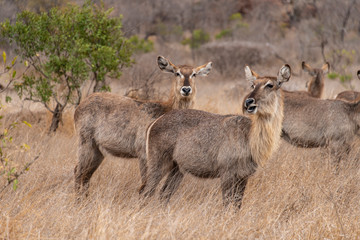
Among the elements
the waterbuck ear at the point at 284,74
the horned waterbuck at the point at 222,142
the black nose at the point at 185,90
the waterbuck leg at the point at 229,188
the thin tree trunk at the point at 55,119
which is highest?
the waterbuck ear at the point at 284,74

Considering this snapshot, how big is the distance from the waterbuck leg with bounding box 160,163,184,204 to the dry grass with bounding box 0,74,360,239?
0.10 meters

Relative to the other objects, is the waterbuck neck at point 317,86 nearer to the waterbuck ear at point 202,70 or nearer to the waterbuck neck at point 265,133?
the waterbuck ear at point 202,70

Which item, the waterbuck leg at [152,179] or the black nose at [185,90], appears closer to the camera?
the waterbuck leg at [152,179]

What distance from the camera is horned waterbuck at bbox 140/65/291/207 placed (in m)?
4.96

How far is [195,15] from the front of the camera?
3459 centimetres

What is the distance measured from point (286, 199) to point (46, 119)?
18.3 feet

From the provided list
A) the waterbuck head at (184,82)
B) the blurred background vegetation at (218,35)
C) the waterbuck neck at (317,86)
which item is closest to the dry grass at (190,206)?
the waterbuck head at (184,82)

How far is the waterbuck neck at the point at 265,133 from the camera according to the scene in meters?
4.96

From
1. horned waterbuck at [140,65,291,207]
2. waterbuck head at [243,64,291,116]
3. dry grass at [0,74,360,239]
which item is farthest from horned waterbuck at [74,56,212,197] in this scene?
waterbuck head at [243,64,291,116]

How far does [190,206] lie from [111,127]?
1584 millimetres

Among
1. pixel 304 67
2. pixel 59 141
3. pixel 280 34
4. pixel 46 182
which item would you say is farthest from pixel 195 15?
pixel 46 182

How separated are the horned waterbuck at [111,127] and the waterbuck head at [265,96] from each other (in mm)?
1376

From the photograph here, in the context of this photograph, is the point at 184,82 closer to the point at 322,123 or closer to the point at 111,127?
the point at 111,127

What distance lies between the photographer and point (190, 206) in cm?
505
